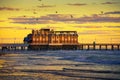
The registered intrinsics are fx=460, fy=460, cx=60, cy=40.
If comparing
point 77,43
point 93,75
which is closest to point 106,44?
point 77,43

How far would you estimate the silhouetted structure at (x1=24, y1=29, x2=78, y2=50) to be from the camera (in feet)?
607

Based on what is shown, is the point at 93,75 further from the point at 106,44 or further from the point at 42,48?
the point at 106,44

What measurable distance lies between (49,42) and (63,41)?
5.77 metres

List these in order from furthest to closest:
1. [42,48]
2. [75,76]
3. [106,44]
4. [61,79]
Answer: [106,44]
[42,48]
[75,76]
[61,79]

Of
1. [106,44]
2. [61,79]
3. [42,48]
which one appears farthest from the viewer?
[106,44]

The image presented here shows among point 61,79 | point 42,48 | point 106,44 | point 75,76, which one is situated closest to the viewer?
point 61,79

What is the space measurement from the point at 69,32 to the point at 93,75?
15958 cm

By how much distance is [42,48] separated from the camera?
184 m

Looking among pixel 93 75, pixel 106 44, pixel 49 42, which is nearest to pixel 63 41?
pixel 49 42

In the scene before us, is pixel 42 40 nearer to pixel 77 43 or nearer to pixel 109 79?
pixel 77 43

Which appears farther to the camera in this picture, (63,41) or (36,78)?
(63,41)

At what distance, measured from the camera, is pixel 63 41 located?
188875mm

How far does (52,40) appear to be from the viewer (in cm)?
19000

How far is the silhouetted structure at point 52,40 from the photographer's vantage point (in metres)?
185
